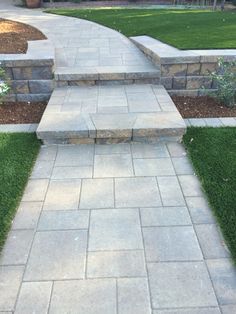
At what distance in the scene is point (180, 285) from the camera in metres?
2.27

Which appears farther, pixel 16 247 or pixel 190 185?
pixel 190 185

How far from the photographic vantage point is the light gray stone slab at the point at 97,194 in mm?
3037

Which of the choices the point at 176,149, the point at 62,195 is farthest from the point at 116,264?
the point at 176,149

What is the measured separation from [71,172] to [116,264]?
4.49ft

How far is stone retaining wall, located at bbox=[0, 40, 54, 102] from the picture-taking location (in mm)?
5105

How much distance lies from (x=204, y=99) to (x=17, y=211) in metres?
3.67

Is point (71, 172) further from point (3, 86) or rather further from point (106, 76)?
point (106, 76)

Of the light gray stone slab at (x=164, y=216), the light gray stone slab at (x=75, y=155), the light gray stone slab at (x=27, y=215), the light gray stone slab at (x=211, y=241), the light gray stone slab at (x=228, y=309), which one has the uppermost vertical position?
the light gray stone slab at (x=75, y=155)

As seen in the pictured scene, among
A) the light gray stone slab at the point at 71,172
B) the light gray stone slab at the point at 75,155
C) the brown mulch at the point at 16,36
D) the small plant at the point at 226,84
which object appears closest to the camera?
the light gray stone slab at the point at 71,172

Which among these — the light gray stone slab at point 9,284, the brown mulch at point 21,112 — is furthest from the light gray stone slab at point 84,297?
the brown mulch at point 21,112

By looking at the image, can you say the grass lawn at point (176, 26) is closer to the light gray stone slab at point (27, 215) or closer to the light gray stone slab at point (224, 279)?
the light gray stone slab at point (27, 215)

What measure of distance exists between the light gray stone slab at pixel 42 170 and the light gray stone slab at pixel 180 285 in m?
1.61

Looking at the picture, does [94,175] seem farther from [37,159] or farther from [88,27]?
[88,27]

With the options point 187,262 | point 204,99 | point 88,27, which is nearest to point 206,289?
point 187,262
